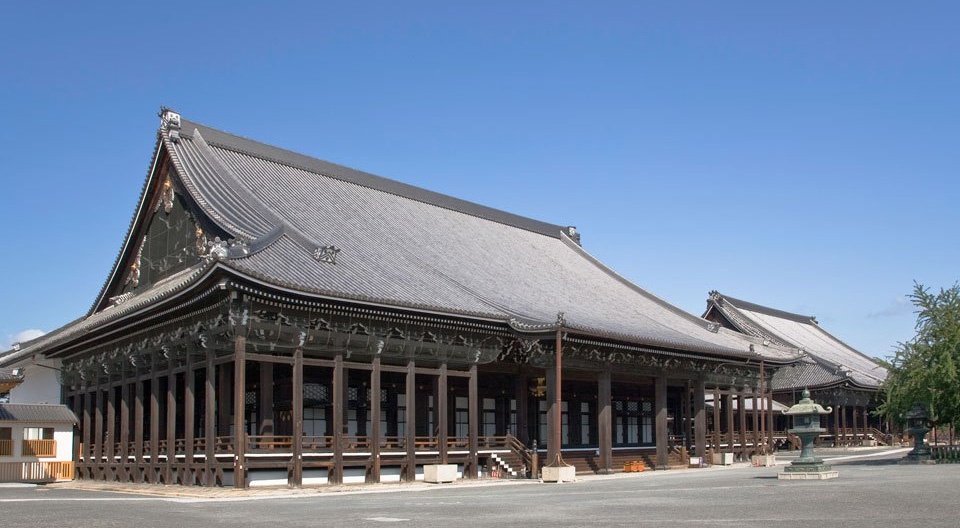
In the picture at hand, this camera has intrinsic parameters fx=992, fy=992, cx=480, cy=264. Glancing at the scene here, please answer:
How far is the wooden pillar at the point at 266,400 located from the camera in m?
29.6

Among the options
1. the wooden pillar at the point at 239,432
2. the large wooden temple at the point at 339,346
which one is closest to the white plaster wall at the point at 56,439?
the large wooden temple at the point at 339,346

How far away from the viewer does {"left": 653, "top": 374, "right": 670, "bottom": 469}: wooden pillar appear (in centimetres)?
4078

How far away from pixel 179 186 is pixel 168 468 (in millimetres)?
10973

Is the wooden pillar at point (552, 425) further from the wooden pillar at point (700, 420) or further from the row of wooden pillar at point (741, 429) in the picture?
the row of wooden pillar at point (741, 429)

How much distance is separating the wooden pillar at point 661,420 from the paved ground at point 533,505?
1148 cm

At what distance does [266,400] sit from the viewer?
30.0 meters

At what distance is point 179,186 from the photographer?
36.8 metres

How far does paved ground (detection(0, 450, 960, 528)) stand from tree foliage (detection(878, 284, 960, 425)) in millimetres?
8406

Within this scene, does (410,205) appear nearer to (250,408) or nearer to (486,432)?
(486,432)

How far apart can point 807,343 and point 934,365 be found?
40.3m

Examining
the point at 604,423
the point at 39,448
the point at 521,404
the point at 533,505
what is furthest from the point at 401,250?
the point at 533,505

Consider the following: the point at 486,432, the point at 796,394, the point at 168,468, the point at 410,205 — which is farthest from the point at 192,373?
the point at 796,394

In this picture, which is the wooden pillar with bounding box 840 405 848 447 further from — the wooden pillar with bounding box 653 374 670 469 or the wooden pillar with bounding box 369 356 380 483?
the wooden pillar with bounding box 369 356 380 483

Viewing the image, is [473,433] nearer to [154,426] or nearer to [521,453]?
[521,453]
